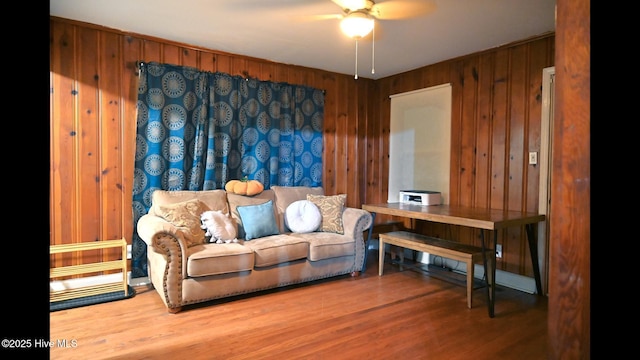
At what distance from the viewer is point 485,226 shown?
265cm

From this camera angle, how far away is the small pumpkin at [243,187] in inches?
140

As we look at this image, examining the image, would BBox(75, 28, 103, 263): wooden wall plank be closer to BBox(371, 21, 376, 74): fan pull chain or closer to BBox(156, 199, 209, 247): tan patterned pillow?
BBox(156, 199, 209, 247): tan patterned pillow

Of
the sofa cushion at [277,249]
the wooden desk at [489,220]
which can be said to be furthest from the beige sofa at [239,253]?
the wooden desk at [489,220]

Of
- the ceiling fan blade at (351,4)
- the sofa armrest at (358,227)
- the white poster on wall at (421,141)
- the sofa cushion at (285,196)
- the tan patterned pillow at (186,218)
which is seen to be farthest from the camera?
the white poster on wall at (421,141)

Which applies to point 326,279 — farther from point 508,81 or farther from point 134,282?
point 508,81

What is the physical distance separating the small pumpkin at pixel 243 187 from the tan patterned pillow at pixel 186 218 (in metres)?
0.53

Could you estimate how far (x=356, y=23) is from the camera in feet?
8.04

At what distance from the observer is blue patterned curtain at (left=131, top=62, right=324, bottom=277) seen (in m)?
3.26

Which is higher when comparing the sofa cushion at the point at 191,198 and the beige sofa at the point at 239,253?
the sofa cushion at the point at 191,198

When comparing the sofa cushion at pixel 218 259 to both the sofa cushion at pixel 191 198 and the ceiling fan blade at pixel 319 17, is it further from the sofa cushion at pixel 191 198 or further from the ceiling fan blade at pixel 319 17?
the ceiling fan blade at pixel 319 17

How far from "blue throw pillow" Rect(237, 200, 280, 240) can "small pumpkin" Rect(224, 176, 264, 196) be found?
174mm

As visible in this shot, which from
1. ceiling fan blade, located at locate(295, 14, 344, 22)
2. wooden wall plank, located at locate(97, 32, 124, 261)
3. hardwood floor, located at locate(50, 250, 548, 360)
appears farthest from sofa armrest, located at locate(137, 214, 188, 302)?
ceiling fan blade, located at locate(295, 14, 344, 22)

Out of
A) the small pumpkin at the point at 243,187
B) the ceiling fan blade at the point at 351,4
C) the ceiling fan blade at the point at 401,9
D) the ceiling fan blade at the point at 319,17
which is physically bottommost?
the small pumpkin at the point at 243,187

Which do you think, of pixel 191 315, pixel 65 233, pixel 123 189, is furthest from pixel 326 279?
pixel 65 233
